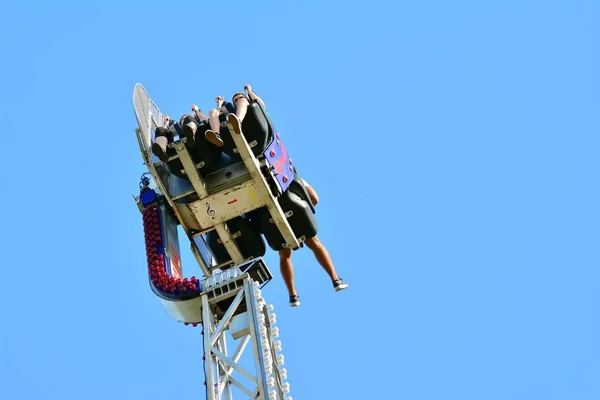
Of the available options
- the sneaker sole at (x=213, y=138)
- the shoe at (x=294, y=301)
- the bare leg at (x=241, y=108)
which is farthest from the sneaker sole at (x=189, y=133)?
the shoe at (x=294, y=301)

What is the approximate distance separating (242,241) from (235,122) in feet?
8.24

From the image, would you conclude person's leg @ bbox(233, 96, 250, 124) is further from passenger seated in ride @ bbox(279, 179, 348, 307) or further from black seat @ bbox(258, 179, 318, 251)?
passenger seated in ride @ bbox(279, 179, 348, 307)

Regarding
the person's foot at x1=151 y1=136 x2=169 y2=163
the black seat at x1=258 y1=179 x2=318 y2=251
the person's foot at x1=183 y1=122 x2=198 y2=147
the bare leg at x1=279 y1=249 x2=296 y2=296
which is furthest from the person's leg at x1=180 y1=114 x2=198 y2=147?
the bare leg at x1=279 y1=249 x2=296 y2=296

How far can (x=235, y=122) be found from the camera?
18.5 m

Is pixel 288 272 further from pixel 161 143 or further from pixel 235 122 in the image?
pixel 161 143

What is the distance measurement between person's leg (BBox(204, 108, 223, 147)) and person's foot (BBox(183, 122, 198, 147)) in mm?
234

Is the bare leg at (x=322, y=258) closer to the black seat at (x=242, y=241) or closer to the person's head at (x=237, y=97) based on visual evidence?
the black seat at (x=242, y=241)

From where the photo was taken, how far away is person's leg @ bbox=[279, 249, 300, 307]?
66.3 ft

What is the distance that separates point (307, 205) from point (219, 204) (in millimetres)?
1672

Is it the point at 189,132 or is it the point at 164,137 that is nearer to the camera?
the point at 189,132

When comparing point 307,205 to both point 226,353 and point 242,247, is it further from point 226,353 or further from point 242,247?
point 226,353

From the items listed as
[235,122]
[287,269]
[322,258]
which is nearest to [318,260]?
[322,258]

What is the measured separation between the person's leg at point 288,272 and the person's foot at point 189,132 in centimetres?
288

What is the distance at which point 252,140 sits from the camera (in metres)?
19.0
